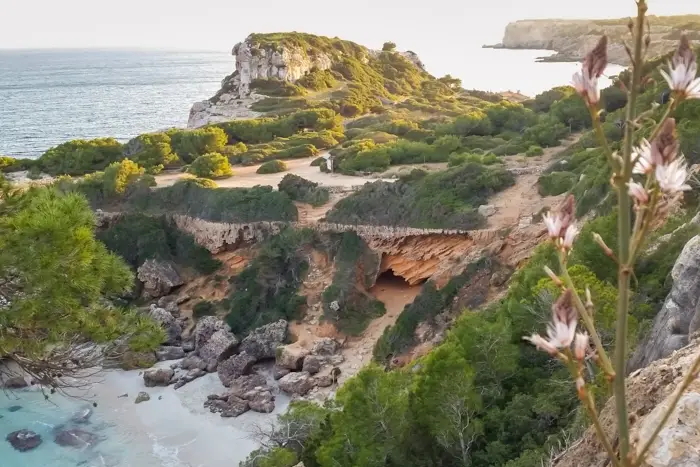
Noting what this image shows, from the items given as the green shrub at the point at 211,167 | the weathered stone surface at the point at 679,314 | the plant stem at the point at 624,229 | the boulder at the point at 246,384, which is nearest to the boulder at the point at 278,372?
the boulder at the point at 246,384

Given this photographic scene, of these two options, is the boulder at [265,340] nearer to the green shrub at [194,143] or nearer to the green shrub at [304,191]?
the green shrub at [304,191]

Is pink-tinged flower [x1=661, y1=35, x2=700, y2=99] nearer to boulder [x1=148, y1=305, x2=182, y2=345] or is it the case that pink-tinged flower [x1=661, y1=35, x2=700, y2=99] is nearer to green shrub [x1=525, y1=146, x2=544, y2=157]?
boulder [x1=148, y1=305, x2=182, y2=345]

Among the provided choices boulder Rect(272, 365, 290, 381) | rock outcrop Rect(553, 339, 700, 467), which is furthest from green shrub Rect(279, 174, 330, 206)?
rock outcrop Rect(553, 339, 700, 467)

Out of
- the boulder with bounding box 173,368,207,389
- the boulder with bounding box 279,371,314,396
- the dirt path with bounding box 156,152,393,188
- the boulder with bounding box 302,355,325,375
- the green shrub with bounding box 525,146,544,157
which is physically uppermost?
the green shrub with bounding box 525,146,544,157

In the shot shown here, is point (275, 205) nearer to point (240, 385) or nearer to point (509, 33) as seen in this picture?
point (240, 385)

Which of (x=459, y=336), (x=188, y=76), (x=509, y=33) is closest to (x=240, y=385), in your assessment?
(x=459, y=336)

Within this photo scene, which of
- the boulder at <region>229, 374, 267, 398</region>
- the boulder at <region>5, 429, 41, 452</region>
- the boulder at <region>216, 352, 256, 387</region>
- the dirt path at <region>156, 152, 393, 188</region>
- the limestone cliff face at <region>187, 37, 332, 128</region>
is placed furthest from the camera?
the limestone cliff face at <region>187, 37, 332, 128</region>

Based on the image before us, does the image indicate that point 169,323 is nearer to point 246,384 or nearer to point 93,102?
point 246,384

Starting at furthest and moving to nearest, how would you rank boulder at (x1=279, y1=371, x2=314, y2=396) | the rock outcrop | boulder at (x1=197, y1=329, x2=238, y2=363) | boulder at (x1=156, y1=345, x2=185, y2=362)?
1. boulder at (x1=156, y1=345, x2=185, y2=362)
2. boulder at (x1=197, y1=329, x2=238, y2=363)
3. boulder at (x1=279, y1=371, x2=314, y2=396)
4. the rock outcrop
